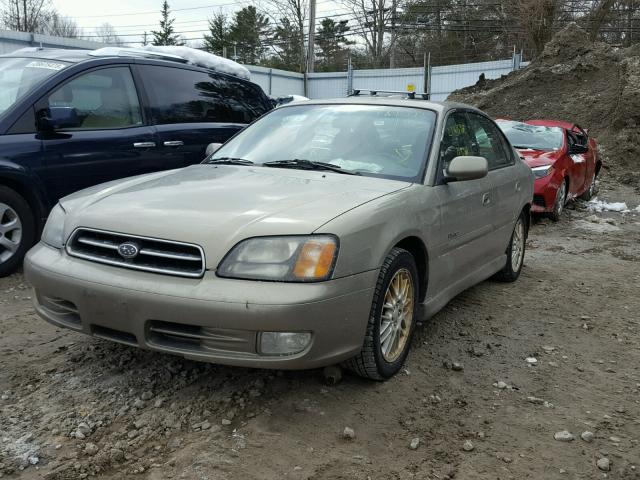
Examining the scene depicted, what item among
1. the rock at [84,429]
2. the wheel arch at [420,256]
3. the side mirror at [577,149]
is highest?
the side mirror at [577,149]

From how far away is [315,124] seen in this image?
160 inches

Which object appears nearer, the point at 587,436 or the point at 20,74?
the point at 587,436

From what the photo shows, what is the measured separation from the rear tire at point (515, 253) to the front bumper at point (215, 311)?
107 inches

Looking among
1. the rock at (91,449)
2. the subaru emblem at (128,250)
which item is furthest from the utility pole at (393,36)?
the rock at (91,449)

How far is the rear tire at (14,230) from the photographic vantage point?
15.4 ft

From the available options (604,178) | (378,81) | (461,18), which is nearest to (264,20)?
(461,18)

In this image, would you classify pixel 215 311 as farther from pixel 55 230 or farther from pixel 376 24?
pixel 376 24

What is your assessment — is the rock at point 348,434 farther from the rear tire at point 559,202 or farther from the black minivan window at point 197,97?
the rear tire at point 559,202

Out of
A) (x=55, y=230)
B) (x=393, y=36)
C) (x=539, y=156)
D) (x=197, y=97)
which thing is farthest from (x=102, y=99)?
(x=393, y=36)

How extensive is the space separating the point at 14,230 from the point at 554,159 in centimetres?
713

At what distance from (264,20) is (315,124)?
46607 mm

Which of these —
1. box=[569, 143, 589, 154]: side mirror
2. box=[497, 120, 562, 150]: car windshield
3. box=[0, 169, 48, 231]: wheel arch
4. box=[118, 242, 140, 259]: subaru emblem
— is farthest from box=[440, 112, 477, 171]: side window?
box=[569, 143, 589, 154]: side mirror

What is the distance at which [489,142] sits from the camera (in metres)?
4.84

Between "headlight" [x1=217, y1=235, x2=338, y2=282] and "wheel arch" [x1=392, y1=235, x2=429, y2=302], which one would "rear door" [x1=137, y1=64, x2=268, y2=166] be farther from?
"headlight" [x1=217, y1=235, x2=338, y2=282]
